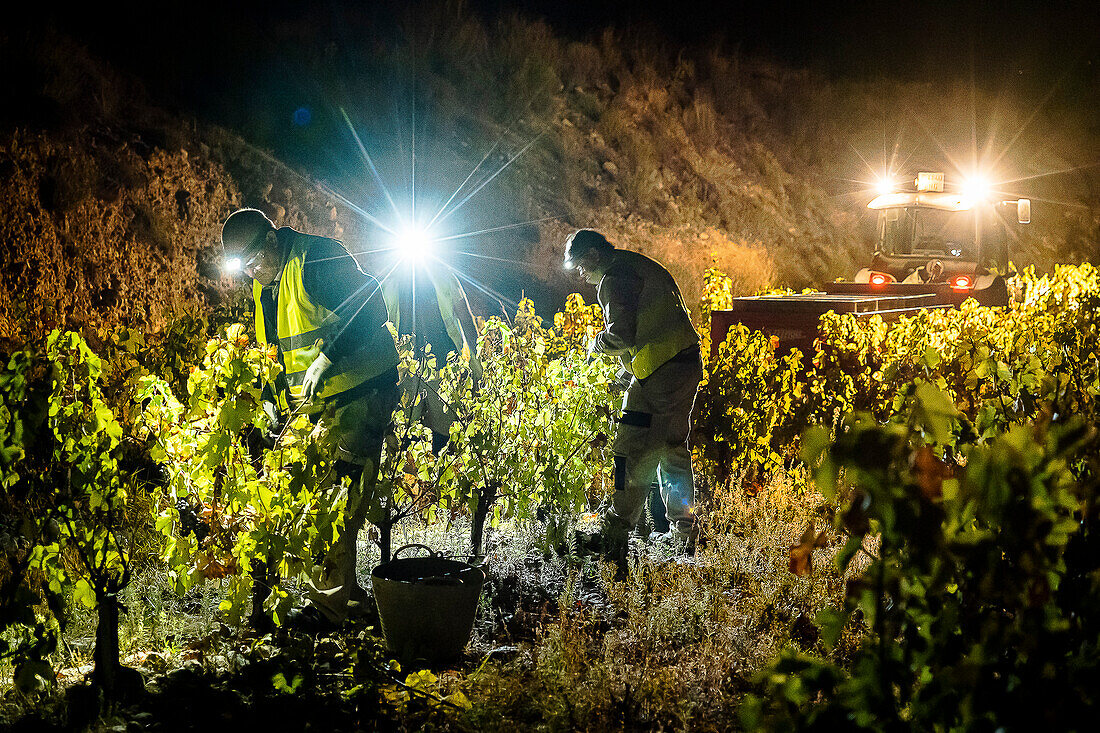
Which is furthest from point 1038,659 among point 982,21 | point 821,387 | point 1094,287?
point 982,21

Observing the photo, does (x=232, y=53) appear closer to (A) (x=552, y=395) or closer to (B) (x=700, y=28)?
(A) (x=552, y=395)

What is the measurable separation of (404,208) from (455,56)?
473 cm

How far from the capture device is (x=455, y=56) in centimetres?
1627

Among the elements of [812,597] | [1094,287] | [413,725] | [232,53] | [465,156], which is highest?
[232,53]

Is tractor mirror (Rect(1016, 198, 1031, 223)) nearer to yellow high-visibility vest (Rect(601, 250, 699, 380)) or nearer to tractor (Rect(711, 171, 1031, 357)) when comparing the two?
tractor (Rect(711, 171, 1031, 357))

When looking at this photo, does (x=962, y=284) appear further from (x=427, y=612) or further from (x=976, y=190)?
(x=427, y=612)

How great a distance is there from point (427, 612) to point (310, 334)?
114 cm

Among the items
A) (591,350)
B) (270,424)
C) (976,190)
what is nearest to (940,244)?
(976,190)

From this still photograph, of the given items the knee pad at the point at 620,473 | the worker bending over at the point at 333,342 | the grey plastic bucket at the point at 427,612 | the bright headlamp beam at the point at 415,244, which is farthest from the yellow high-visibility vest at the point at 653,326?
the bright headlamp beam at the point at 415,244

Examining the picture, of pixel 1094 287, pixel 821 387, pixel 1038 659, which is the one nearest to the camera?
pixel 1038 659

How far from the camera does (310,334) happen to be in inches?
129

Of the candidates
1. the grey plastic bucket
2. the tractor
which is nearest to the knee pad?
the grey plastic bucket

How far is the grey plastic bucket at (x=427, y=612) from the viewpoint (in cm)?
293

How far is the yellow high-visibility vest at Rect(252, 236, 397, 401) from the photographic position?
3242 millimetres
